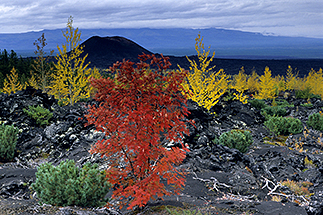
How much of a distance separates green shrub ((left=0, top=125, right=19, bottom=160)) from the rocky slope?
353 millimetres

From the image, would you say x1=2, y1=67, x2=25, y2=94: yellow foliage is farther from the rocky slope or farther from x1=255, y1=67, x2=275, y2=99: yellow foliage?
x1=255, y1=67, x2=275, y2=99: yellow foliage

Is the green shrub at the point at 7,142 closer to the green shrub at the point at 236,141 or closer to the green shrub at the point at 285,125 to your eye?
the green shrub at the point at 236,141

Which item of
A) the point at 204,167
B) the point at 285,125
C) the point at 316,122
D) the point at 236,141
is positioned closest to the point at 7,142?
the point at 204,167

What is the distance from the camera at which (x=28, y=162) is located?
35.5 feet

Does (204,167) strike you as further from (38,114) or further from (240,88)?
(240,88)

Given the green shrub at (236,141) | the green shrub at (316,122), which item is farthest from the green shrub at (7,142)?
the green shrub at (316,122)

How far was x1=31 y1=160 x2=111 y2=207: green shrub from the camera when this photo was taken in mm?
5141

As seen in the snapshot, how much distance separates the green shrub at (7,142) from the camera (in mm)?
10477

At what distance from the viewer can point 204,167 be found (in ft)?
29.7

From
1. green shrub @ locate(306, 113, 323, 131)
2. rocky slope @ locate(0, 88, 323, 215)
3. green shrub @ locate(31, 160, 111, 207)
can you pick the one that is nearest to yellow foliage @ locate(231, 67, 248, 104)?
green shrub @ locate(306, 113, 323, 131)

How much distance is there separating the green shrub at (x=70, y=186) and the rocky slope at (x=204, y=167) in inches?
8.6

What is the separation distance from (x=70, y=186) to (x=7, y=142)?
23.7 ft

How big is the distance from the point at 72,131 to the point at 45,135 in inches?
64.2

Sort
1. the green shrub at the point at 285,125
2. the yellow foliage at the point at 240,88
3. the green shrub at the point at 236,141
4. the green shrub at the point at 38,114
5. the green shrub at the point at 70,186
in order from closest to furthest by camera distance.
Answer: the green shrub at the point at 70,186
the green shrub at the point at 236,141
the green shrub at the point at 38,114
the green shrub at the point at 285,125
the yellow foliage at the point at 240,88
